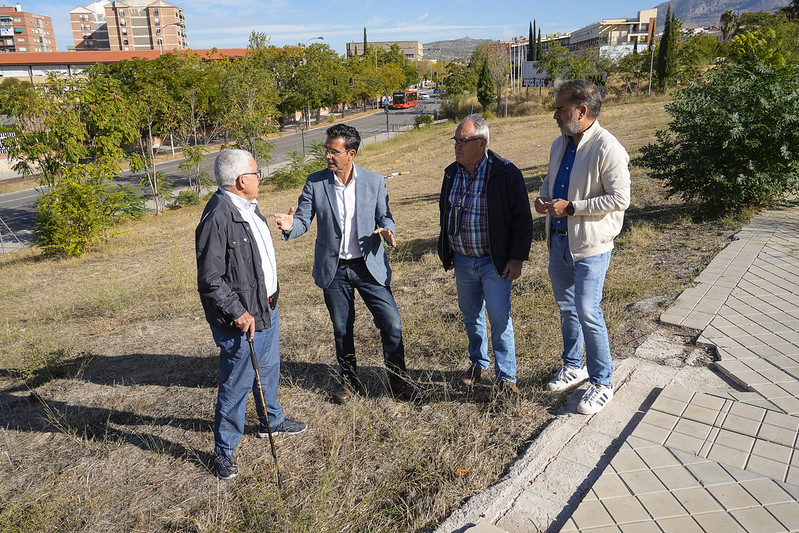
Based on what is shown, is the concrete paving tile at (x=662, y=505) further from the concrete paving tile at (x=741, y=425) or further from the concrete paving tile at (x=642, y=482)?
the concrete paving tile at (x=741, y=425)

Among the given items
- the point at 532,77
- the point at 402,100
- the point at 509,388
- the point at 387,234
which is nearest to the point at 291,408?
the point at 387,234

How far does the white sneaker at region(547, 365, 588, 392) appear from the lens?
11.5 ft

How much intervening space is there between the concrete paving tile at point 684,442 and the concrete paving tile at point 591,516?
2.08 ft

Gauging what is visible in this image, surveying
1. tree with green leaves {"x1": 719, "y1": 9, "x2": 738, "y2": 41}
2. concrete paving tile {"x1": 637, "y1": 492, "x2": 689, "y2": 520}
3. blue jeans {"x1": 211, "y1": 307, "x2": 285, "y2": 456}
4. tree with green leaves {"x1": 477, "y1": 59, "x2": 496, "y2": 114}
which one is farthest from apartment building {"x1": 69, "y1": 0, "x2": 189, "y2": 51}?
concrete paving tile {"x1": 637, "y1": 492, "x2": 689, "y2": 520}

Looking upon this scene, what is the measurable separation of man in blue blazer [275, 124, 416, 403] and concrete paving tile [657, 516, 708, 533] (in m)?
1.71

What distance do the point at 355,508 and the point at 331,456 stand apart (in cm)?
40

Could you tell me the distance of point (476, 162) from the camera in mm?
3398

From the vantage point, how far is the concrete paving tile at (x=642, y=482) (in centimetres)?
253

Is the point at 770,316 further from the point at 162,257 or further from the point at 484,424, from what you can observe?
the point at 162,257

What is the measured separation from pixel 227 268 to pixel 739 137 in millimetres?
6382

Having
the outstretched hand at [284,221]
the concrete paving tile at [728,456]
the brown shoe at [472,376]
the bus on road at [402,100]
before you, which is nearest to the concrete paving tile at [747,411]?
the concrete paving tile at [728,456]

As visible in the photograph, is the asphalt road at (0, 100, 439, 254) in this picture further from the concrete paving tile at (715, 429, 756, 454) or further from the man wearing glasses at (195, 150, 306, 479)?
the concrete paving tile at (715, 429, 756, 454)

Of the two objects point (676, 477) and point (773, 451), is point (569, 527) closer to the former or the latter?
point (676, 477)

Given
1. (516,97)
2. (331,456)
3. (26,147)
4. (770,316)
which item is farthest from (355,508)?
(516,97)
